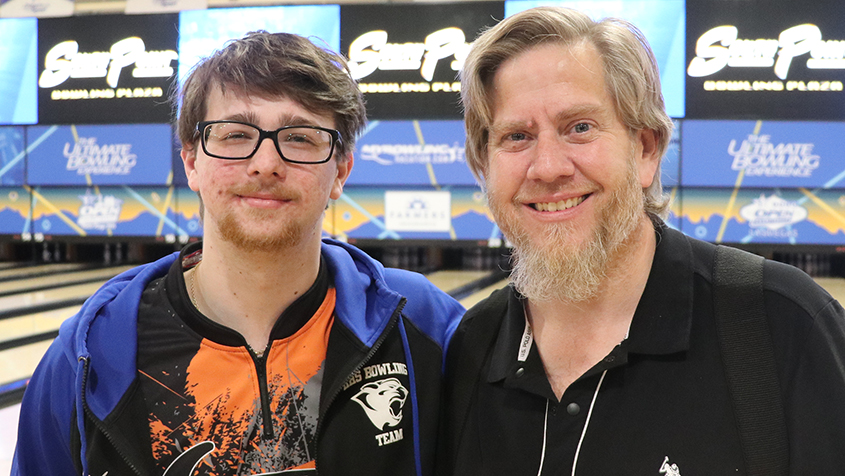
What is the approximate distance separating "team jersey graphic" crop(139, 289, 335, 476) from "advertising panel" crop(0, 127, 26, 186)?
7.74 metres

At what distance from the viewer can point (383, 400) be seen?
1356mm

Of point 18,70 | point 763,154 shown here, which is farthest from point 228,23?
point 763,154

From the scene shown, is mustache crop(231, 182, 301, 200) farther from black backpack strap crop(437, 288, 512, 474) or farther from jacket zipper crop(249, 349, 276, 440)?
black backpack strap crop(437, 288, 512, 474)

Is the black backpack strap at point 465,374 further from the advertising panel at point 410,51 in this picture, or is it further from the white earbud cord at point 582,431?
the advertising panel at point 410,51

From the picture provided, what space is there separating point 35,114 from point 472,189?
508cm

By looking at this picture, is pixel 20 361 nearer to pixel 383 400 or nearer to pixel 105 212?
pixel 383 400

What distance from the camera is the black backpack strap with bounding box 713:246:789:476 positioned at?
104 cm

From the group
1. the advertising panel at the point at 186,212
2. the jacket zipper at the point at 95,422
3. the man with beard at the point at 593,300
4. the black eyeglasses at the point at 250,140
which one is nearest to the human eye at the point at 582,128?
the man with beard at the point at 593,300

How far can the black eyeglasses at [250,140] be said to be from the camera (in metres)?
1.34

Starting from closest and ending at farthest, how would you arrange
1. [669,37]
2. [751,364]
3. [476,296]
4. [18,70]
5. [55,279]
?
[751,364] < [476,296] < [669,37] < [55,279] < [18,70]

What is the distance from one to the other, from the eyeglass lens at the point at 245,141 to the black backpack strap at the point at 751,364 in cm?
81

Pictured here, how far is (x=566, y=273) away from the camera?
125cm

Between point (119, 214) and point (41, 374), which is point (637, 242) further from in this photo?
point (119, 214)

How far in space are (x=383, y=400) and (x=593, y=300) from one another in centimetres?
45
